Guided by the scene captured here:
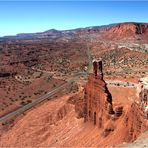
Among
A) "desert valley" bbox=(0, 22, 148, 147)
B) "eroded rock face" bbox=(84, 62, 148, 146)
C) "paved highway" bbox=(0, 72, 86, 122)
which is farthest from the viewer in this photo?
"paved highway" bbox=(0, 72, 86, 122)

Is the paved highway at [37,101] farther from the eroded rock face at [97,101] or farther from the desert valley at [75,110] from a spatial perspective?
the eroded rock face at [97,101]

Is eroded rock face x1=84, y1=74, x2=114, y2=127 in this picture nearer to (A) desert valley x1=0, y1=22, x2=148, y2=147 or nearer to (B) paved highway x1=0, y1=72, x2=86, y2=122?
(A) desert valley x1=0, y1=22, x2=148, y2=147

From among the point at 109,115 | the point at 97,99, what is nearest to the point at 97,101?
the point at 97,99

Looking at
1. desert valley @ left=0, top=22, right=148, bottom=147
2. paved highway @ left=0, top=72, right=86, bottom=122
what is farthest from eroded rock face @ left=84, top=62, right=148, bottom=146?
paved highway @ left=0, top=72, right=86, bottom=122

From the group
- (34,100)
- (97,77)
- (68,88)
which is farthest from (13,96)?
(97,77)

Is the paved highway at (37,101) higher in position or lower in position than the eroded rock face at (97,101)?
lower

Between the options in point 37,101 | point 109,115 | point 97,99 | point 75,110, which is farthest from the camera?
point 37,101

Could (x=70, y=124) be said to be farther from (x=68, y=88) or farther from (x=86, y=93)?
(x=68, y=88)

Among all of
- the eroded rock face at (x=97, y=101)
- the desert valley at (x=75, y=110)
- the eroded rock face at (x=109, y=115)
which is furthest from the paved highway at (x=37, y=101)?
the eroded rock face at (x=109, y=115)

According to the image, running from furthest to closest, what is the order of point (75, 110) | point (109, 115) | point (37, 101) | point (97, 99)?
point (37, 101) < point (75, 110) < point (97, 99) < point (109, 115)

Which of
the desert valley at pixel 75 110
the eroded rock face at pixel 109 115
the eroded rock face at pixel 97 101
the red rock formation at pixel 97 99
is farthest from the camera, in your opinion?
the red rock formation at pixel 97 99

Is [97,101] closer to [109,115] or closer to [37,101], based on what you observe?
[109,115]
